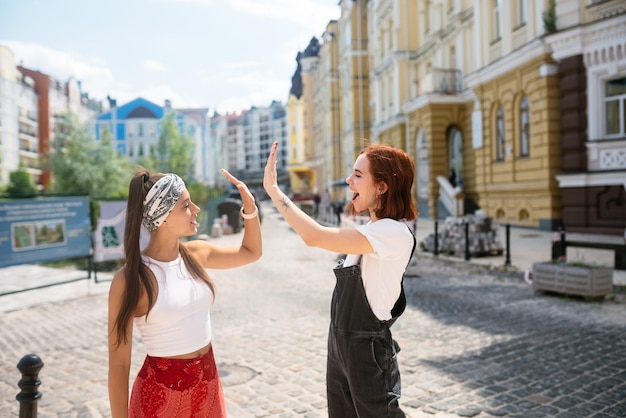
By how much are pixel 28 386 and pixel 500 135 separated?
21.7m

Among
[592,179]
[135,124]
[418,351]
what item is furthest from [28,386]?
[135,124]

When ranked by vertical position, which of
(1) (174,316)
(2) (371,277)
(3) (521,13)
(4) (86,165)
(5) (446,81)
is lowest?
(1) (174,316)

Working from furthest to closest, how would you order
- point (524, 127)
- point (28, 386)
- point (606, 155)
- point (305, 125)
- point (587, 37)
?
point (305, 125) → point (524, 127) → point (587, 37) → point (606, 155) → point (28, 386)

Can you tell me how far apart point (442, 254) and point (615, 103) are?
7.34m

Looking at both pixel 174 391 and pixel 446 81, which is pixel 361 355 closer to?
pixel 174 391

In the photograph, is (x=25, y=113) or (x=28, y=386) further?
(x=25, y=113)

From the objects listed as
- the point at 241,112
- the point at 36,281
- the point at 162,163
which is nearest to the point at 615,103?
the point at 36,281

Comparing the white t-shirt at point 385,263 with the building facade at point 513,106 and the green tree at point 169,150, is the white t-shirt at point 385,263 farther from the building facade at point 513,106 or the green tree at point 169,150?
the green tree at point 169,150

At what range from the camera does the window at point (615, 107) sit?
15.9 metres

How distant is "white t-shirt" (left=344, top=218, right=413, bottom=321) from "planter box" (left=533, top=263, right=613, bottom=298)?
Result: 6964 millimetres

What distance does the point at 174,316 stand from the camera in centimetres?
228

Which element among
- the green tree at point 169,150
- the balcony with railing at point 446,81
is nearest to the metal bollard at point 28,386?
the balcony with railing at point 446,81

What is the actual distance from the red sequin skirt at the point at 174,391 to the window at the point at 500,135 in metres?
21.4

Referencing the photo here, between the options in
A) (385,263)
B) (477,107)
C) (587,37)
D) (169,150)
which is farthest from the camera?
(169,150)
